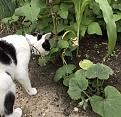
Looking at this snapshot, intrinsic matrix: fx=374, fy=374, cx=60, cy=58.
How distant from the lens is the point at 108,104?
2.32 m

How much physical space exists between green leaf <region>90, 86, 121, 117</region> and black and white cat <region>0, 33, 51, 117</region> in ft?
1.63

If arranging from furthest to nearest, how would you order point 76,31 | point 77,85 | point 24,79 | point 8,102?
point 76,31 < point 24,79 < point 77,85 < point 8,102

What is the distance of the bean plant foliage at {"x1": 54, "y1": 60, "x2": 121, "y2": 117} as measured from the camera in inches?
91.3

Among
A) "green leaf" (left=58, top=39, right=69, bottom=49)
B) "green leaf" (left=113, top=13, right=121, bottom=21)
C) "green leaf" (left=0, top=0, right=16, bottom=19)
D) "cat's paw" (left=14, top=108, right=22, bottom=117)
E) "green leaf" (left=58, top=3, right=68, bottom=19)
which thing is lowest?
"cat's paw" (left=14, top=108, right=22, bottom=117)

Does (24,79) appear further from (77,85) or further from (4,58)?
(77,85)

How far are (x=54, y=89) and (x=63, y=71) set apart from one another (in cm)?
→ 16

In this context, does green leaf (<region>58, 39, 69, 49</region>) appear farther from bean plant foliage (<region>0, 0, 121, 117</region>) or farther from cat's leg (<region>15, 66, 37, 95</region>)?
cat's leg (<region>15, 66, 37, 95</region>)

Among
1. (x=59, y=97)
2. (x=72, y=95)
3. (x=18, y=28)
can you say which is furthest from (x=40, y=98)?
(x=18, y=28)

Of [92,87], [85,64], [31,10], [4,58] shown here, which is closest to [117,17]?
[85,64]

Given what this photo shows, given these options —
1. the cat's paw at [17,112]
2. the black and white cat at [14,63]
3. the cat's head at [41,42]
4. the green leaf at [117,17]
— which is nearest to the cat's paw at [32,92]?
the black and white cat at [14,63]

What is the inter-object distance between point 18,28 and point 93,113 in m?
1.06

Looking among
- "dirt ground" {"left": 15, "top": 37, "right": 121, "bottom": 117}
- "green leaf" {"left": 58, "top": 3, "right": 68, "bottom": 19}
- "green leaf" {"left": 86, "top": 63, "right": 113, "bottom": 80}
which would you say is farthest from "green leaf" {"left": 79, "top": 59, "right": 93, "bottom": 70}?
"green leaf" {"left": 58, "top": 3, "right": 68, "bottom": 19}

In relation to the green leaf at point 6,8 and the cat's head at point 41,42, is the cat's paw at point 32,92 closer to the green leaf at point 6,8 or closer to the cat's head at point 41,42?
the cat's head at point 41,42

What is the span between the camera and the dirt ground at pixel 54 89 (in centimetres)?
254
